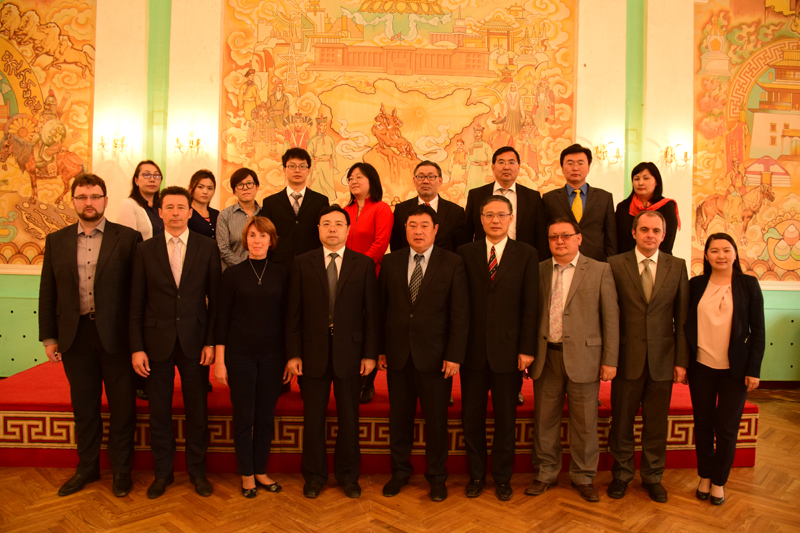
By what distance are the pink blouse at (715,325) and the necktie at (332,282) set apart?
233 cm

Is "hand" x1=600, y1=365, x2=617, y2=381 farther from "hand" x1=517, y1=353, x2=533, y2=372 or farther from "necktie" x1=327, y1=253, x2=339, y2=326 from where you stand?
"necktie" x1=327, y1=253, x2=339, y2=326

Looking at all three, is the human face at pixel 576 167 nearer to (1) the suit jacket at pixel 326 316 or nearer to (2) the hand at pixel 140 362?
(1) the suit jacket at pixel 326 316

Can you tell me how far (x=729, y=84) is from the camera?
20.7 ft

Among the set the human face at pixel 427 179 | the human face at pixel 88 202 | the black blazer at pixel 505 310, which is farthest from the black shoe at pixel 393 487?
the human face at pixel 88 202

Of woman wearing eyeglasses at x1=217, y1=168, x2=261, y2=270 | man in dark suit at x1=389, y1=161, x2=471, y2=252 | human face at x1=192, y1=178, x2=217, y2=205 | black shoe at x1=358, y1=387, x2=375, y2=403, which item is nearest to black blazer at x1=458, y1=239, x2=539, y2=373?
man in dark suit at x1=389, y1=161, x2=471, y2=252

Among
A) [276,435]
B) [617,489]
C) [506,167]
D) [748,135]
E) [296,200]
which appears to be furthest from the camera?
[748,135]

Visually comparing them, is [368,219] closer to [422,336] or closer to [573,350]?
[422,336]

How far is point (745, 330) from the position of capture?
9.75ft

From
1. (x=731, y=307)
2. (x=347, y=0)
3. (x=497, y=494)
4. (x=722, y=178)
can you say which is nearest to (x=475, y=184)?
(x=347, y=0)

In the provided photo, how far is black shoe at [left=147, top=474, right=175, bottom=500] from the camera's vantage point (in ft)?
9.94

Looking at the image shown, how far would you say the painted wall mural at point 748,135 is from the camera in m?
6.31

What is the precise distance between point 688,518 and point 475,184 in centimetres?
425

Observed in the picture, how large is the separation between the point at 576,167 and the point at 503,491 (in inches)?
93.4

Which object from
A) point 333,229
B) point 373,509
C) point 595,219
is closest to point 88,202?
point 333,229
